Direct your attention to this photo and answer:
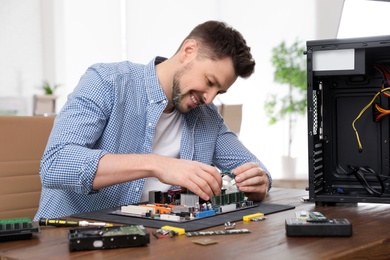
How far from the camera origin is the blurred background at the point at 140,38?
5.62 meters

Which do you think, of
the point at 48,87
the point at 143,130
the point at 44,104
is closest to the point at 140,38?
the point at 48,87

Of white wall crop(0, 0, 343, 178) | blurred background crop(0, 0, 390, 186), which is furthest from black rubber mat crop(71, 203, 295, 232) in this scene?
white wall crop(0, 0, 343, 178)

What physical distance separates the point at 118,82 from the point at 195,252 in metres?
0.90

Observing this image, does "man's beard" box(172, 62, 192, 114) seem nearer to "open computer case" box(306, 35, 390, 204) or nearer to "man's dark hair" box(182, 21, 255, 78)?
"man's dark hair" box(182, 21, 255, 78)

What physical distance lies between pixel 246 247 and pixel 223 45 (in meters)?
0.89

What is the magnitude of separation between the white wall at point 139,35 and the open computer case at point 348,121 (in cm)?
457

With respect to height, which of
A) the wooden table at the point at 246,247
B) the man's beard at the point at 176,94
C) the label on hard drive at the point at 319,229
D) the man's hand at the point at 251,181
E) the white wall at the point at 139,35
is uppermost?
the white wall at the point at 139,35

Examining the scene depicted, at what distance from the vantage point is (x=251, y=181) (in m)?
1.55

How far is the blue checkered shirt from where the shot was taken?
142 centimetres

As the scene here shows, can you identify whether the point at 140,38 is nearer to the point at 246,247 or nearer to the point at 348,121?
the point at 348,121

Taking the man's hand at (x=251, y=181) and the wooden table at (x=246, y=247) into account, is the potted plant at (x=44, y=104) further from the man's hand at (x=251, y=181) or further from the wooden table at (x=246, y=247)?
the wooden table at (x=246, y=247)

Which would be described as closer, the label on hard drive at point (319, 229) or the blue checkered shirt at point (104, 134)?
the label on hard drive at point (319, 229)

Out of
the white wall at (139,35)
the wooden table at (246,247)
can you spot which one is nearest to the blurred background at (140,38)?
the white wall at (139,35)

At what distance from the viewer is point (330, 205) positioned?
148 cm
